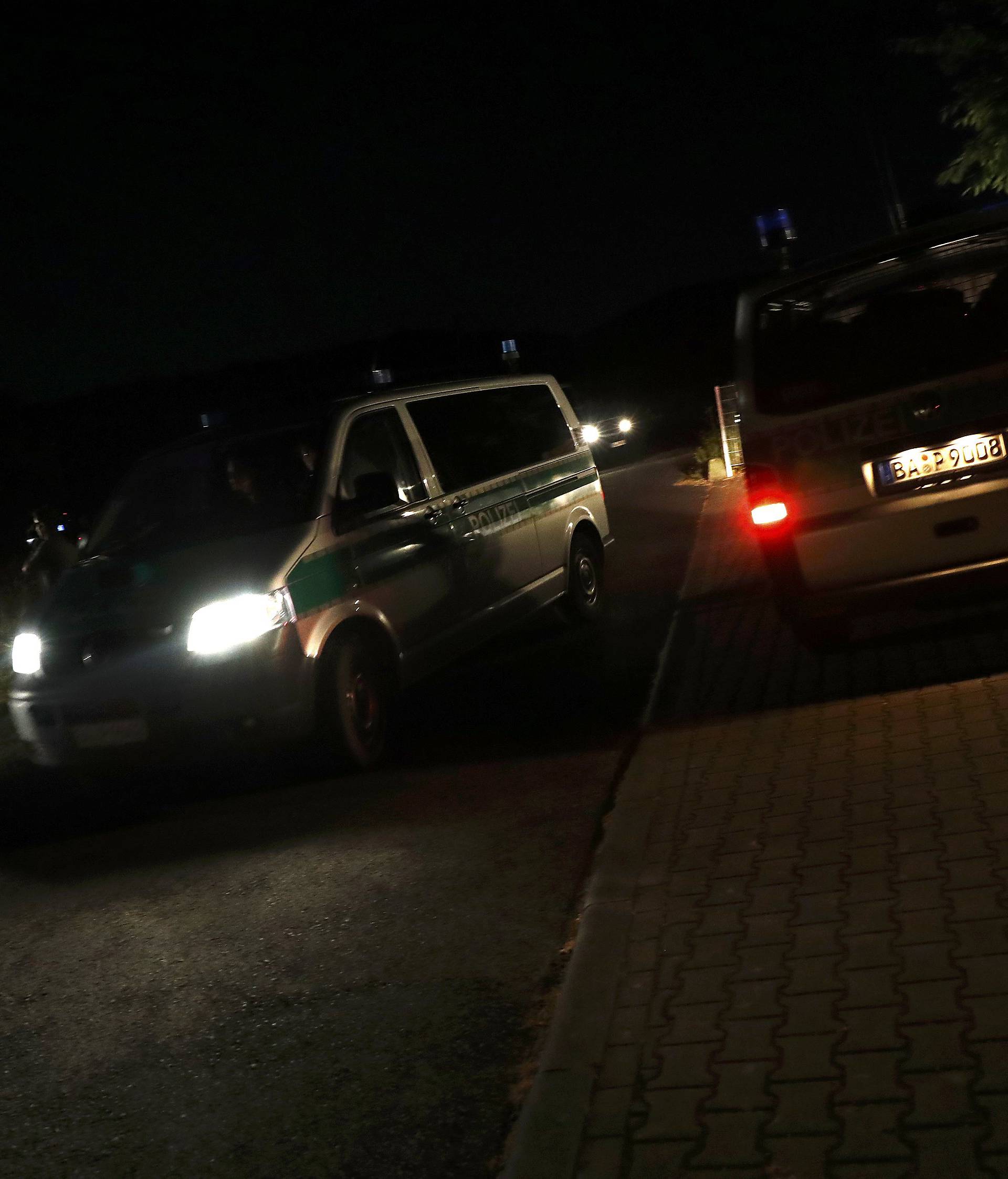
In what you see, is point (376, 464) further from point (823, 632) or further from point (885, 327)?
point (885, 327)

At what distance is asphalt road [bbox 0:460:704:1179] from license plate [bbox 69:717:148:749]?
0.46 metres

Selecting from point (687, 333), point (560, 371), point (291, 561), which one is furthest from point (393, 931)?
point (687, 333)

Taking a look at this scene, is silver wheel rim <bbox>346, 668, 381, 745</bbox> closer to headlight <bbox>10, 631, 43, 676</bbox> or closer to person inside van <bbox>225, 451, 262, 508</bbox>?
person inside van <bbox>225, 451, 262, 508</bbox>

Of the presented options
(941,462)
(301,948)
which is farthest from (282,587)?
(941,462)

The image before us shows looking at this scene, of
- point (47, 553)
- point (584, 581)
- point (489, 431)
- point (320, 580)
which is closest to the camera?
point (320, 580)

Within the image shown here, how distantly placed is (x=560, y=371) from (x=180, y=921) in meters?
88.6

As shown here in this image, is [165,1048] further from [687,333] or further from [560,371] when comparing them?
[687,333]

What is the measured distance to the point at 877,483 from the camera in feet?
23.0

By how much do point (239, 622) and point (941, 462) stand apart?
3.47 meters

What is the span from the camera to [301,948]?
209 inches

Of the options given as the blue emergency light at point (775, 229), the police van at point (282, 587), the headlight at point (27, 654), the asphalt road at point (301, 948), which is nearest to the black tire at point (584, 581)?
the police van at point (282, 587)

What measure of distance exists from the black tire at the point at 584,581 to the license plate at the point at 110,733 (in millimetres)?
4376

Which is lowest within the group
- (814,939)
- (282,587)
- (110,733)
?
(814,939)

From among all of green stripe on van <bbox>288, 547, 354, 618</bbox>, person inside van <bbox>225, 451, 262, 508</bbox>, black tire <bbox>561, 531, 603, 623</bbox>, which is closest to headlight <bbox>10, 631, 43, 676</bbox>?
person inside van <bbox>225, 451, 262, 508</bbox>
